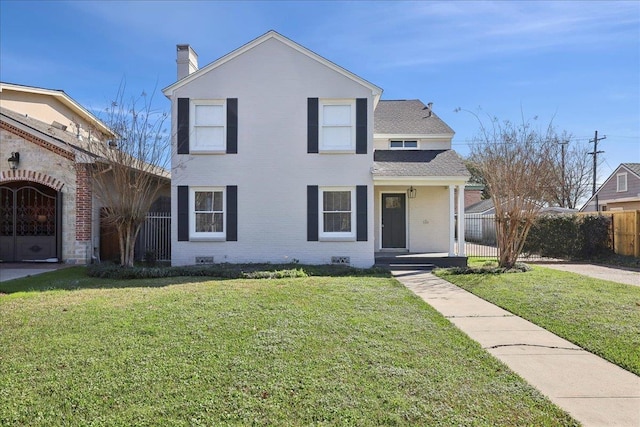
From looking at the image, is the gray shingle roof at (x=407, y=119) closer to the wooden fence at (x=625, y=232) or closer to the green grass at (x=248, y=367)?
the wooden fence at (x=625, y=232)

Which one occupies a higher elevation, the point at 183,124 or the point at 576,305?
the point at 183,124

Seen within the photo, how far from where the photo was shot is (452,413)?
3441 millimetres

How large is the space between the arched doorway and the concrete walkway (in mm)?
12594

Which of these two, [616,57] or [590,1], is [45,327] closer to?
[590,1]

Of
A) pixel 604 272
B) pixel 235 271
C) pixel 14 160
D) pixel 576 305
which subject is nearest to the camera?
pixel 576 305

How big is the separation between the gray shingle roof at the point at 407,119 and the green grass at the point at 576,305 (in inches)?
282

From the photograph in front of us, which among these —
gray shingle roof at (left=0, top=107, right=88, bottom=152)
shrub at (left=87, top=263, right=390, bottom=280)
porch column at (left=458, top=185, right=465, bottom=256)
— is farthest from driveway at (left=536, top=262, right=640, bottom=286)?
gray shingle roof at (left=0, top=107, right=88, bottom=152)

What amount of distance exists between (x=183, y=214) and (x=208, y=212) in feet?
2.64

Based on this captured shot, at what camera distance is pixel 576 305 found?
7578 millimetres

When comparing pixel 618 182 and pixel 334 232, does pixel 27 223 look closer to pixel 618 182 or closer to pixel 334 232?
pixel 334 232

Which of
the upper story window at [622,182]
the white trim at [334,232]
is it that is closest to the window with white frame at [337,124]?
the white trim at [334,232]

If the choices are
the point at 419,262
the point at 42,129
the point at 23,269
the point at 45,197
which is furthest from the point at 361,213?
the point at 42,129

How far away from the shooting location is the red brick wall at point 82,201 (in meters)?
12.8

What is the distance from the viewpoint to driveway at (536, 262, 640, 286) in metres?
11.4
